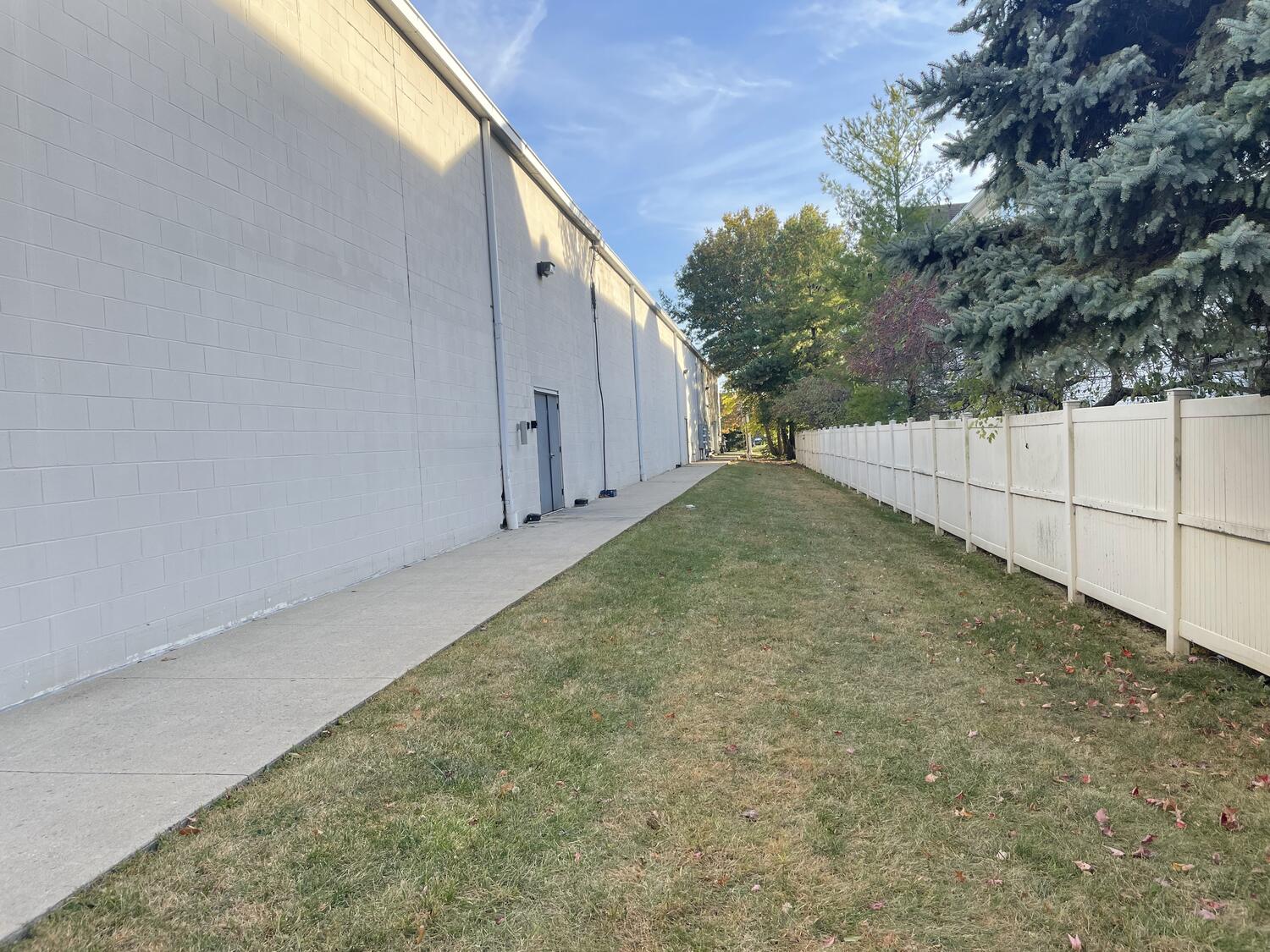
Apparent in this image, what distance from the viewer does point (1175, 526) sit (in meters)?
4.62

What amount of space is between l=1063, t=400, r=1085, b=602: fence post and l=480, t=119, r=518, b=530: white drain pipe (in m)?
7.74

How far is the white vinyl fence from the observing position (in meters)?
4.03

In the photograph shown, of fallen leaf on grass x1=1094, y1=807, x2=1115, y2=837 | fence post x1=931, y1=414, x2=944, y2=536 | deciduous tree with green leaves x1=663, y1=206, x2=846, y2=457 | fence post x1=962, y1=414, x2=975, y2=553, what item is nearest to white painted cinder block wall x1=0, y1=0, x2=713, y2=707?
fallen leaf on grass x1=1094, y1=807, x2=1115, y2=837

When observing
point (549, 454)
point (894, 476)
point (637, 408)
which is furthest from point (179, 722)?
point (637, 408)

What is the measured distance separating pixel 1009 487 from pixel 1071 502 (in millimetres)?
1464

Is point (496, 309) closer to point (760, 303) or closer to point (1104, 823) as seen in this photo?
point (1104, 823)

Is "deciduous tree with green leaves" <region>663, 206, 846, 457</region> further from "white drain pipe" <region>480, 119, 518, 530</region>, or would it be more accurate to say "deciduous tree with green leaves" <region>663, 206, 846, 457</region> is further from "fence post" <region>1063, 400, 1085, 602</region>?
"fence post" <region>1063, 400, 1085, 602</region>

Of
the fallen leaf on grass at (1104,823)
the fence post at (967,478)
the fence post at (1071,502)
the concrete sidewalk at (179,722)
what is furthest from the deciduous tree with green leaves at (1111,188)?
the concrete sidewalk at (179,722)

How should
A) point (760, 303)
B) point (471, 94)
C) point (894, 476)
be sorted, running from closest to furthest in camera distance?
point (471, 94), point (894, 476), point (760, 303)

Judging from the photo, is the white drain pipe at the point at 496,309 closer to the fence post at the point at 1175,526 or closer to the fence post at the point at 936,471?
the fence post at the point at 936,471

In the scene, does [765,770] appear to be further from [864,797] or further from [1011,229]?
[1011,229]

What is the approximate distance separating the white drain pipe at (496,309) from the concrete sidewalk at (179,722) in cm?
461

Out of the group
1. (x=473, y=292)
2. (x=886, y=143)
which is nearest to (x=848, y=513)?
(x=473, y=292)

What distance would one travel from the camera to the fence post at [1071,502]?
613 centimetres
